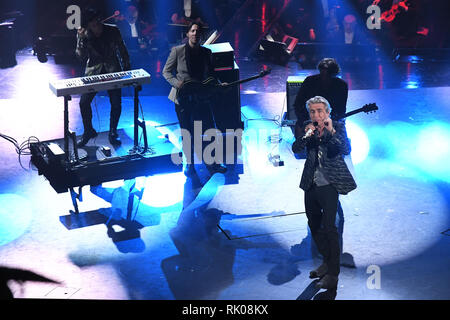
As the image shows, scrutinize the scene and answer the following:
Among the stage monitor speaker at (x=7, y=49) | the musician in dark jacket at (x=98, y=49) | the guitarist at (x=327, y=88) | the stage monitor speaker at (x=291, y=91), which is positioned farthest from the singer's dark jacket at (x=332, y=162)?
the stage monitor speaker at (x=7, y=49)

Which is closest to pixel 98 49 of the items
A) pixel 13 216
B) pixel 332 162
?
pixel 13 216

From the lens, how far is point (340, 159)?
16.8ft

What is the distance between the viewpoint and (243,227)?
6.25 meters

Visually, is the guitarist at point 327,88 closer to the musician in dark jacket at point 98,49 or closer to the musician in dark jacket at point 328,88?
the musician in dark jacket at point 328,88

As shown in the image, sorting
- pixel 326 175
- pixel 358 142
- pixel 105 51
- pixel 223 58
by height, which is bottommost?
pixel 358 142

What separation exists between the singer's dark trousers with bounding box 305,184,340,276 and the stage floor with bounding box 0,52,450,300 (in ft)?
0.91

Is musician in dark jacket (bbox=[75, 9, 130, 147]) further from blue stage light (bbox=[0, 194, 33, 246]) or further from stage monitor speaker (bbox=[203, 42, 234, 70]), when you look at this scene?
stage monitor speaker (bbox=[203, 42, 234, 70])

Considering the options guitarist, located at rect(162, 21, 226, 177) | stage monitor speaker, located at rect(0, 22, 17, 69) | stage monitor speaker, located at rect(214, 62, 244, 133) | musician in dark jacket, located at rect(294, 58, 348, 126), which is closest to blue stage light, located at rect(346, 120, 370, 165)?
musician in dark jacket, located at rect(294, 58, 348, 126)

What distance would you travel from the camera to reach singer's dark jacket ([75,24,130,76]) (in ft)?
24.1

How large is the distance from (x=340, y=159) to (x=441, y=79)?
7242 mm

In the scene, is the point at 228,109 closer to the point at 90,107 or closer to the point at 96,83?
the point at 90,107

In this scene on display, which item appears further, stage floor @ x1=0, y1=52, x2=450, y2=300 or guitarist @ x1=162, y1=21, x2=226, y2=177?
guitarist @ x1=162, y1=21, x2=226, y2=177

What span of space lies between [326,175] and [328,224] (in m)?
0.39
